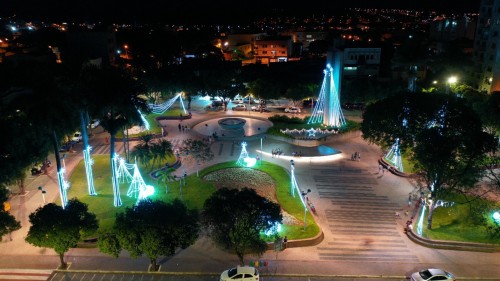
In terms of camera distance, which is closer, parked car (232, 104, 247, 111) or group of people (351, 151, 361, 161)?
group of people (351, 151, 361, 161)

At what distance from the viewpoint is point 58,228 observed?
1087 inches

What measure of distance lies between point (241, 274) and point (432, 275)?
506 inches

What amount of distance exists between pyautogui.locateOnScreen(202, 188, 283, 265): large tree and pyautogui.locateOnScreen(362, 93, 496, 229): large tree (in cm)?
1486

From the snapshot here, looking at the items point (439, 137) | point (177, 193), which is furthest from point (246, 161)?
point (439, 137)

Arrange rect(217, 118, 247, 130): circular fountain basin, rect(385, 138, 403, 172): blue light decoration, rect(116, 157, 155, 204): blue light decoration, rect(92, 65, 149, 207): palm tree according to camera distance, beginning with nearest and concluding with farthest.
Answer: rect(92, 65, 149, 207): palm tree, rect(116, 157, 155, 204): blue light decoration, rect(385, 138, 403, 172): blue light decoration, rect(217, 118, 247, 130): circular fountain basin

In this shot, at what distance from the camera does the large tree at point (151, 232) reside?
87.5ft

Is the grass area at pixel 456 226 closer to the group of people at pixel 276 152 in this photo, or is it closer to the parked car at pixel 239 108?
the group of people at pixel 276 152

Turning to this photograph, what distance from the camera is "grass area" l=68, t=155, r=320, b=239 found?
116 feet

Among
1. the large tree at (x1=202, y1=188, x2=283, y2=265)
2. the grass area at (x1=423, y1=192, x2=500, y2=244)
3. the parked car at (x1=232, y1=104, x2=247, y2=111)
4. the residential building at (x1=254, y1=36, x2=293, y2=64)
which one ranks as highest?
the residential building at (x1=254, y1=36, x2=293, y2=64)

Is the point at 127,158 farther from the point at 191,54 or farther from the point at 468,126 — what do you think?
the point at 191,54

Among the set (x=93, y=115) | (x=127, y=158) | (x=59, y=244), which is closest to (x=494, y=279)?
(x=59, y=244)

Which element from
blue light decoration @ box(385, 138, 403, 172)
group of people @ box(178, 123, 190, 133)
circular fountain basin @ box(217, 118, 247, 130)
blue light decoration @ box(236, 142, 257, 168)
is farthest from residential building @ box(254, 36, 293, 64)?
blue light decoration @ box(236, 142, 257, 168)

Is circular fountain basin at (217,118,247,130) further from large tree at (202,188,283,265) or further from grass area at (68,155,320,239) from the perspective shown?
large tree at (202,188,283,265)

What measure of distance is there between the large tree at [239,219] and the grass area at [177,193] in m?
7.06
